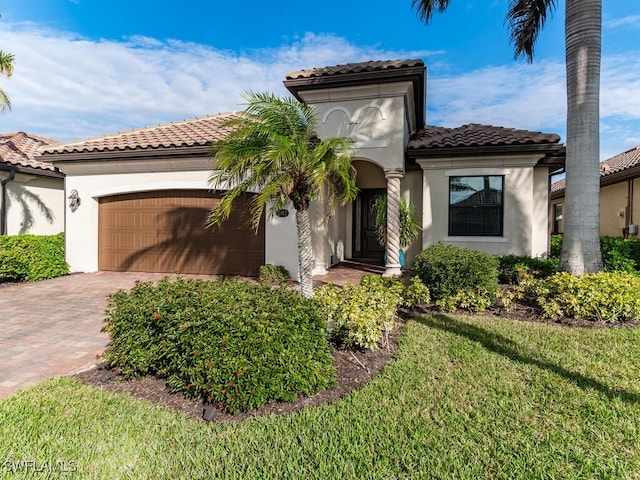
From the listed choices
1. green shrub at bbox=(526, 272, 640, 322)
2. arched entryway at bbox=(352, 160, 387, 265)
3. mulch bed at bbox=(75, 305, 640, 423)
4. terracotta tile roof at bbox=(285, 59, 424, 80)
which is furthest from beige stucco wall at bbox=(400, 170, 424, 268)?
Answer: mulch bed at bbox=(75, 305, 640, 423)

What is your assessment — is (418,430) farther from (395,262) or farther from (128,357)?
(395,262)

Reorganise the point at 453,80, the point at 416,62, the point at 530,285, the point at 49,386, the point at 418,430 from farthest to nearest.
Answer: the point at 453,80 → the point at 416,62 → the point at 530,285 → the point at 49,386 → the point at 418,430

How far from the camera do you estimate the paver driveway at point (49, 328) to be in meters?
4.44

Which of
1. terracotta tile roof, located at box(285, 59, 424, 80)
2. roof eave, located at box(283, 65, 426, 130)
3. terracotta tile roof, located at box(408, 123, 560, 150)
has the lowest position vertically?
terracotta tile roof, located at box(408, 123, 560, 150)

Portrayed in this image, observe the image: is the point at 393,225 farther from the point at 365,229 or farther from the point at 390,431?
the point at 390,431

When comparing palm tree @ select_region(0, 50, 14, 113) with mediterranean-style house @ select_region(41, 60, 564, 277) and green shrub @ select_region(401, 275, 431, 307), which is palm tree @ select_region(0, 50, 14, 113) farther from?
green shrub @ select_region(401, 275, 431, 307)

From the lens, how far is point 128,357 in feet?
13.1

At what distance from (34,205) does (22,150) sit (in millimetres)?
2599

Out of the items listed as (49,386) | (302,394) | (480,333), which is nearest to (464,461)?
(302,394)

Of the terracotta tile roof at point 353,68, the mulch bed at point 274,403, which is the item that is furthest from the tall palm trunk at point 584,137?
the mulch bed at point 274,403

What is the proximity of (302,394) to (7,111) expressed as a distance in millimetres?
11882

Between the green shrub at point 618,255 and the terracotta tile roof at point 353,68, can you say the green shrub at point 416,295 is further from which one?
the terracotta tile roof at point 353,68

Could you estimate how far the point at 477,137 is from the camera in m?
10.8

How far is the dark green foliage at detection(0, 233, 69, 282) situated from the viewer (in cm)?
966
